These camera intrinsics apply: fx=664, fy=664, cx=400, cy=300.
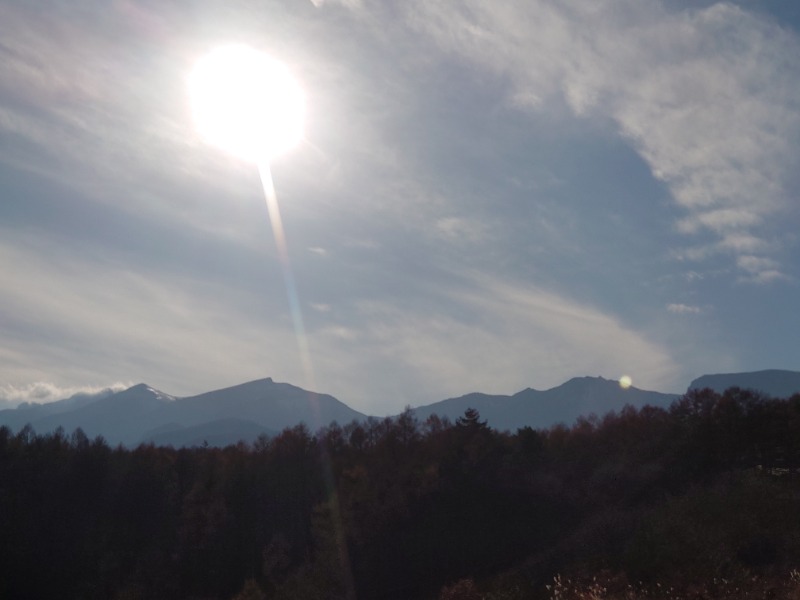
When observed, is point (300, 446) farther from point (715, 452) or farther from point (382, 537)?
point (715, 452)

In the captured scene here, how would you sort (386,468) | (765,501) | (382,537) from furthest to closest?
(386,468), (382,537), (765,501)

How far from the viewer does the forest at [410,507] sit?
4534 centimetres

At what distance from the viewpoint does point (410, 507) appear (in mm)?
78875

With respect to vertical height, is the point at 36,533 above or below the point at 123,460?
below

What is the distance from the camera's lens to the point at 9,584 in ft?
247

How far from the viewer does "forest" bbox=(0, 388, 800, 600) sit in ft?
149

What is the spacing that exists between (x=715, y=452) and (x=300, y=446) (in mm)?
62628

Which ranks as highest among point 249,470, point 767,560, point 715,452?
point 249,470

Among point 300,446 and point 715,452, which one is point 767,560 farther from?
point 300,446

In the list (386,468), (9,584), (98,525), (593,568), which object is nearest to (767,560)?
(593,568)

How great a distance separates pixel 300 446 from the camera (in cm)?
10625

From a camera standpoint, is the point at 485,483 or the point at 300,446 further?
the point at 300,446

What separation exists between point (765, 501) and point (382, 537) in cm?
4128

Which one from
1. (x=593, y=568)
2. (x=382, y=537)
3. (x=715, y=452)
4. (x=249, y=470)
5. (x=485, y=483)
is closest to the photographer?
(x=593, y=568)
